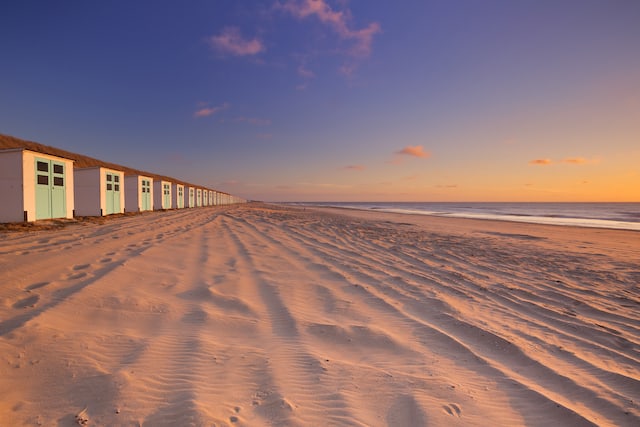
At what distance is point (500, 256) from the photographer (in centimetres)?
813

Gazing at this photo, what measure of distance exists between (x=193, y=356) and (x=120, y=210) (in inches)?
936

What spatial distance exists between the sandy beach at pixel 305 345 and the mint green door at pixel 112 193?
16.6 metres

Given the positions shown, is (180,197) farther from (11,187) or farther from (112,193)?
(11,187)

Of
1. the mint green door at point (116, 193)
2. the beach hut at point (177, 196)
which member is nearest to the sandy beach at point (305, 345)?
the mint green door at point (116, 193)

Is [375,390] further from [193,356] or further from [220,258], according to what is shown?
[220,258]

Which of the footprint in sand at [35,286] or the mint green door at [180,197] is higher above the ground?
the mint green door at [180,197]

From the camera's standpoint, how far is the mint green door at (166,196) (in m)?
30.1

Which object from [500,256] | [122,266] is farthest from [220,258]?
[500,256]

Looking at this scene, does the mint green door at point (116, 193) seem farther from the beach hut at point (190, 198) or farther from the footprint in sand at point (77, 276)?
the footprint in sand at point (77, 276)

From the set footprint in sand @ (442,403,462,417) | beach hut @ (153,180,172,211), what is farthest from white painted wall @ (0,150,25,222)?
footprint in sand @ (442,403,462,417)

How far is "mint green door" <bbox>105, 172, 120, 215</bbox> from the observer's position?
20.2 m

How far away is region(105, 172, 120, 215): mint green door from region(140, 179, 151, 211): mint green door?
143 inches

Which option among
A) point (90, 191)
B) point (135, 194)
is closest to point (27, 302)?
point (90, 191)

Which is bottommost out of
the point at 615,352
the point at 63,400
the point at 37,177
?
the point at 615,352
